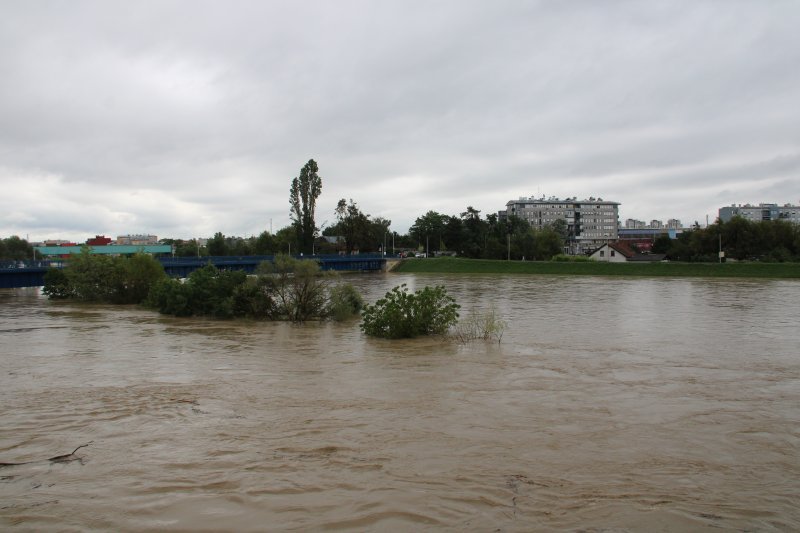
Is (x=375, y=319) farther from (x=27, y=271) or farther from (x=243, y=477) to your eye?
(x=27, y=271)

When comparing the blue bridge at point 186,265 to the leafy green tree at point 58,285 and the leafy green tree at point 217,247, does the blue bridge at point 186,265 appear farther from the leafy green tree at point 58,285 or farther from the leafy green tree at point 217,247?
the leafy green tree at point 217,247

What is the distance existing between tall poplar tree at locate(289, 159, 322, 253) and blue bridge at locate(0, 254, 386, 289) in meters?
6.58

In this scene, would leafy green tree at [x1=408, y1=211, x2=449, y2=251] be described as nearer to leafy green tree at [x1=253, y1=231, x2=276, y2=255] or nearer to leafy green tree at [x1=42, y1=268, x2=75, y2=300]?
leafy green tree at [x1=253, y1=231, x2=276, y2=255]

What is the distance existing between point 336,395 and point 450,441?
12.1 feet

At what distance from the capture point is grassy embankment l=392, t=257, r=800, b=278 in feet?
210

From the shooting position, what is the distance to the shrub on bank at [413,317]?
20.0m

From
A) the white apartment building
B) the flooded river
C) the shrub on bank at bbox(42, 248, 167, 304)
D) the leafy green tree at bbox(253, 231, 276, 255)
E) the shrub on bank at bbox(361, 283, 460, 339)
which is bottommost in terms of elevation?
the flooded river

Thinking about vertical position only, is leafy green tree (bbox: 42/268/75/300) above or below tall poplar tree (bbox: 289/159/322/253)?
below

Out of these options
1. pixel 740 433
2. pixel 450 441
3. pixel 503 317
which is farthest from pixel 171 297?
pixel 740 433

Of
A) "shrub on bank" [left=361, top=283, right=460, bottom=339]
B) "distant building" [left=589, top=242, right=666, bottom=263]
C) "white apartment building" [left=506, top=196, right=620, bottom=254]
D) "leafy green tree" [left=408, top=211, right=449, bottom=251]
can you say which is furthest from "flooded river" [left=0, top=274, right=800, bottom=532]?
"white apartment building" [left=506, top=196, right=620, bottom=254]

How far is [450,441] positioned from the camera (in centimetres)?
828

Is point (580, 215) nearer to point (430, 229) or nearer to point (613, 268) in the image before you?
point (430, 229)

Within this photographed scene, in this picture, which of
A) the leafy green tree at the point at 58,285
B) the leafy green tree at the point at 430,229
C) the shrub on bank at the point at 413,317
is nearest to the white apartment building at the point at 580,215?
the leafy green tree at the point at 430,229

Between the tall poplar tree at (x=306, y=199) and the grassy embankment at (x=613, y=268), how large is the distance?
1595cm
